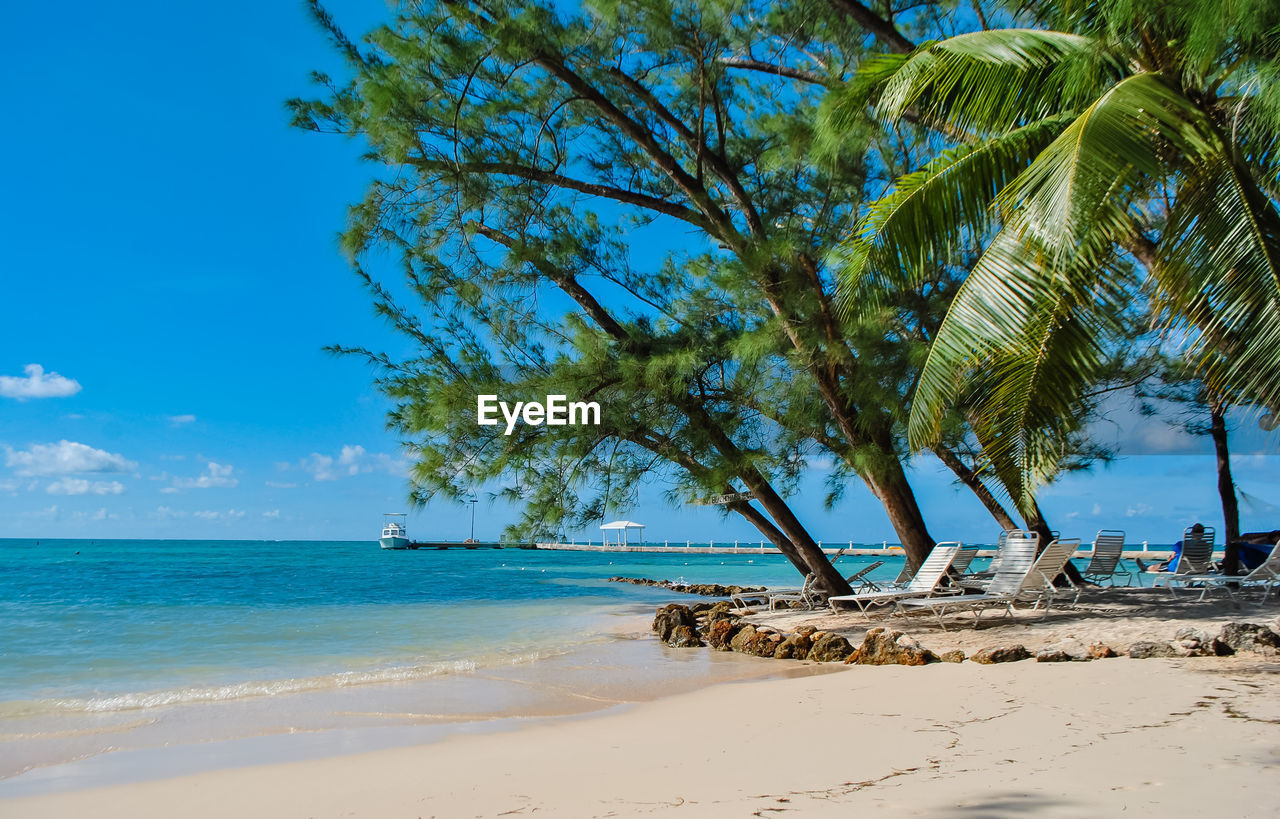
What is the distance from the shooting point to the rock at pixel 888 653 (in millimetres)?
7672

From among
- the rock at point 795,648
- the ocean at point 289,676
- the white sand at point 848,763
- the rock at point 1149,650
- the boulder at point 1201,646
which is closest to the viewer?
the white sand at point 848,763

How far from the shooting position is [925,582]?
1027 cm

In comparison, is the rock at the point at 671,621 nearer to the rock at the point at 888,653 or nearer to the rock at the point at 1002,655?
the rock at the point at 888,653

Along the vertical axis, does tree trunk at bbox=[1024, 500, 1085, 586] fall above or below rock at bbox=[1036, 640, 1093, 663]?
above

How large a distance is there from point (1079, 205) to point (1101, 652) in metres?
4.54

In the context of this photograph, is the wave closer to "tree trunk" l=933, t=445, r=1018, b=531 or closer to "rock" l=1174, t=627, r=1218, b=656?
"tree trunk" l=933, t=445, r=1018, b=531

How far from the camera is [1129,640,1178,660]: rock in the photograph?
23.1 feet

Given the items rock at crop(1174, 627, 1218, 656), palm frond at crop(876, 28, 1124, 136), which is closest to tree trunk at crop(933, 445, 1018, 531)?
rock at crop(1174, 627, 1218, 656)

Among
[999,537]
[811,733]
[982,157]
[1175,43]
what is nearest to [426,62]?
[982,157]

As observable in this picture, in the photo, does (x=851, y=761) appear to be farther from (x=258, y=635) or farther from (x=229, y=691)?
(x=258, y=635)

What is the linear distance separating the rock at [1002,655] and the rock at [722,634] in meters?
3.11

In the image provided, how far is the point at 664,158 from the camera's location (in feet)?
32.6

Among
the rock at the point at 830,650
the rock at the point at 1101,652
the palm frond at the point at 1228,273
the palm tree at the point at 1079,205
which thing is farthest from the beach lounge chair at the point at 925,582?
the palm frond at the point at 1228,273

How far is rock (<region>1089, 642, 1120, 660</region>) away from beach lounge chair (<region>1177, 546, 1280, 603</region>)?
4.25 m
